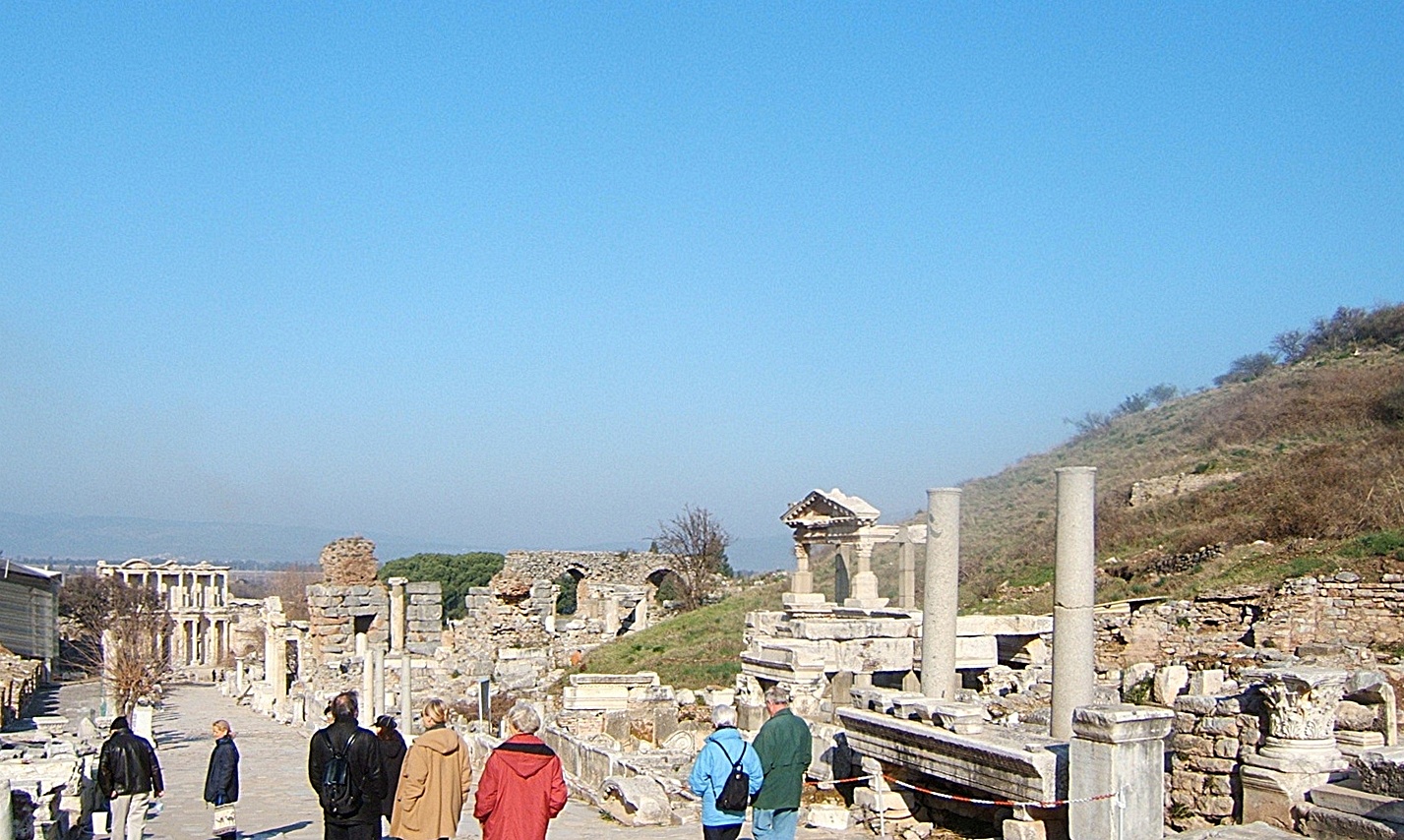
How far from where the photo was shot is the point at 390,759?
336 inches

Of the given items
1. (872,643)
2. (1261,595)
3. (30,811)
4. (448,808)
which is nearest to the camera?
(448,808)

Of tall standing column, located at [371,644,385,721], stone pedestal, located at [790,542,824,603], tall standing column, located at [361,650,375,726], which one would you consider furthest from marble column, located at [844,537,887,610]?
tall standing column, located at [361,650,375,726]

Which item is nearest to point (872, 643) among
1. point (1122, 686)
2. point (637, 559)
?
point (1122, 686)

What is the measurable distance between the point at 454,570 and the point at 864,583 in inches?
2399

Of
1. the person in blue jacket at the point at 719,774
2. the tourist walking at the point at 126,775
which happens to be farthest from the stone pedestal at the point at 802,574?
the person in blue jacket at the point at 719,774

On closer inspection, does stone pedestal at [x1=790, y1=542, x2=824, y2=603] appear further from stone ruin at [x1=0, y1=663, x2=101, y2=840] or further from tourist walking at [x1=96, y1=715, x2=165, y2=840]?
tourist walking at [x1=96, y1=715, x2=165, y2=840]

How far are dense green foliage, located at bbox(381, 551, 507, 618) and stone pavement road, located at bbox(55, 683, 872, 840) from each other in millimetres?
47894

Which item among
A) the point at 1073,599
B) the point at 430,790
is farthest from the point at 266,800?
the point at 1073,599

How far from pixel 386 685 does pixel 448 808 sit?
2295 centimetres

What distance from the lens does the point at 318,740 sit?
8070 mm

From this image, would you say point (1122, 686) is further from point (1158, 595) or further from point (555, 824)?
point (1158, 595)

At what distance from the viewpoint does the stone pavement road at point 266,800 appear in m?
11.4

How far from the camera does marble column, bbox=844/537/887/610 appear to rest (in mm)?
24422

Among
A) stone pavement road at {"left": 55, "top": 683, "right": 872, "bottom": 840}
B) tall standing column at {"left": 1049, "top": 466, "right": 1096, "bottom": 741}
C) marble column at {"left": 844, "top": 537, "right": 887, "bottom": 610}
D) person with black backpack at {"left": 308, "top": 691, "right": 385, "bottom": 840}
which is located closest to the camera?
person with black backpack at {"left": 308, "top": 691, "right": 385, "bottom": 840}
